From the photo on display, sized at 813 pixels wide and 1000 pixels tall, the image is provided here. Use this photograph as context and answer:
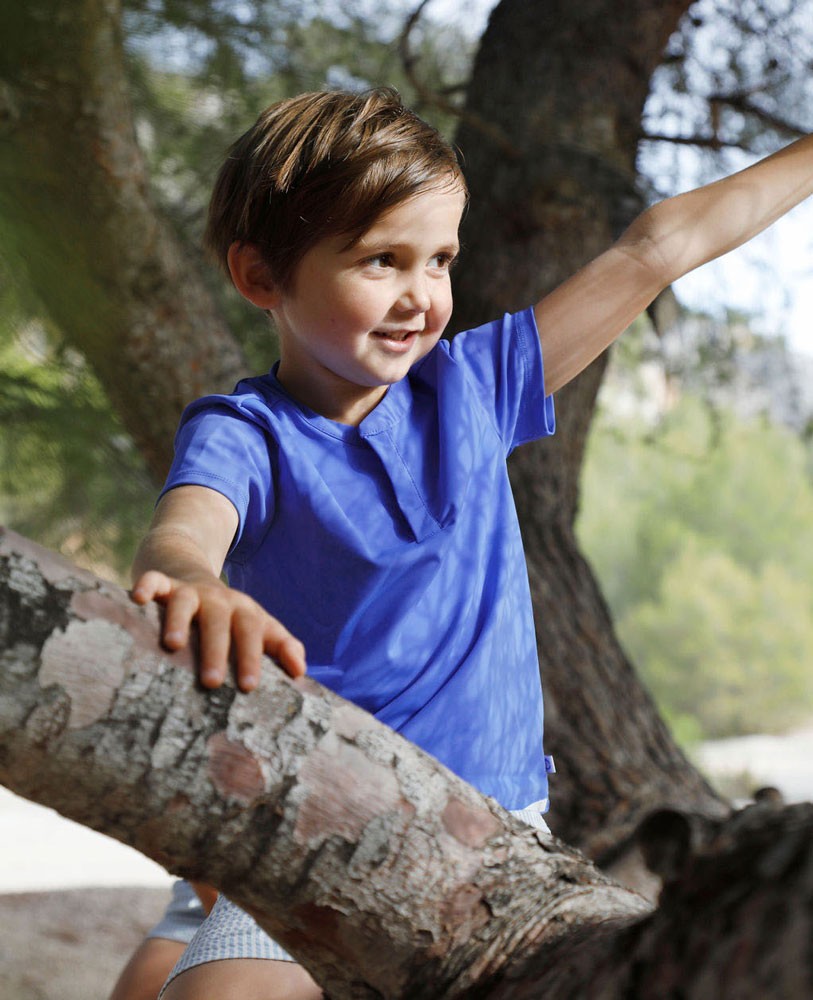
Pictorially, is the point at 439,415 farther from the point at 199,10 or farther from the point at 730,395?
the point at 730,395

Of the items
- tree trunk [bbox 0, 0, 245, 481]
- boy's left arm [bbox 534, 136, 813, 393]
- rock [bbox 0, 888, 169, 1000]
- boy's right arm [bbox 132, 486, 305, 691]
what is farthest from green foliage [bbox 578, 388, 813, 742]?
boy's right arm [bbox 132, 486, 305, 691]

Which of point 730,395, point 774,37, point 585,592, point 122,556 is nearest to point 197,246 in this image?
point 122,556

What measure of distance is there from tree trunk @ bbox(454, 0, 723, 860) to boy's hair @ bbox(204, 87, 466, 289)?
4.35ft

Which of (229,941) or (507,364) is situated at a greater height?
(507,364)

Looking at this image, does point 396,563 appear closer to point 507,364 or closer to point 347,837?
point 507,364

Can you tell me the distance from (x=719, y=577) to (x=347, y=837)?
61.7 feet

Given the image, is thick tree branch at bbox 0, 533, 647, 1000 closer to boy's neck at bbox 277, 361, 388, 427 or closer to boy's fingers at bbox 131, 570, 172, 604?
boy's fingers at bbox 131, 570, 172, 604

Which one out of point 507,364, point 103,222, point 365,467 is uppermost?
point 103,222

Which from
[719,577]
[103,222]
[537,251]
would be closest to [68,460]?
[103,222]

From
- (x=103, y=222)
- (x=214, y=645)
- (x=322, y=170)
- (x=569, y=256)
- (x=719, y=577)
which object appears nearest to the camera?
(x=214, y=645)

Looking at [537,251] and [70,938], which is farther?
[70,938]

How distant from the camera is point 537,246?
8.57 feet

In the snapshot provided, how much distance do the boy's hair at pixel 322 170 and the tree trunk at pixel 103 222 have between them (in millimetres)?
189

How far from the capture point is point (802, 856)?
59 centimetres
